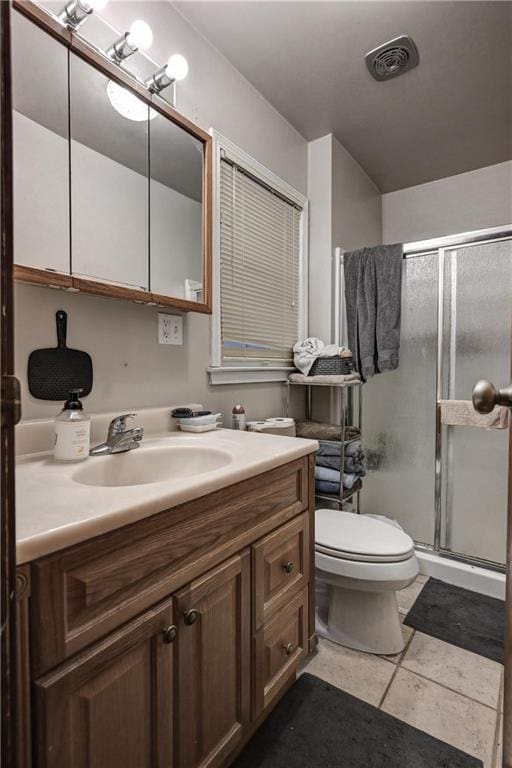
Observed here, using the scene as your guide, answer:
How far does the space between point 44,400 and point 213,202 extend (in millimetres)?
1004

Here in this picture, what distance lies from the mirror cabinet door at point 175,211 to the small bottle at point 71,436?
52 centimetres

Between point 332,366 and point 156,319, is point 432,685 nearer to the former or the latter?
point 332,366

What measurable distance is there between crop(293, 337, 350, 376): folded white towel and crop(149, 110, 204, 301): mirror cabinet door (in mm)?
747

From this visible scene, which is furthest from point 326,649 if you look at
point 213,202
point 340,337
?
point 213,202

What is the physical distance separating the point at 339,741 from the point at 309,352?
1494mm

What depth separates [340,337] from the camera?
215cm

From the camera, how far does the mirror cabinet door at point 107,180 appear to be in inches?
42.2

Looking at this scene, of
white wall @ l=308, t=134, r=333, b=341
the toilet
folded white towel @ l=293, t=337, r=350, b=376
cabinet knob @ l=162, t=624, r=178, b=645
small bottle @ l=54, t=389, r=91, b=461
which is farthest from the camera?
white wall @ l=308, t=134, r=333, b=341

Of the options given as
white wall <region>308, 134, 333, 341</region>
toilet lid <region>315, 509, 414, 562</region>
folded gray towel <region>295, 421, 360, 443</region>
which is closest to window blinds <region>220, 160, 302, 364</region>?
white wall <region>308, 134, 333, 341</region>

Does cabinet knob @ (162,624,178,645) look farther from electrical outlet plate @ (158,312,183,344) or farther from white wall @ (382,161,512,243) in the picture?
white wall @ (382,161,512,243)

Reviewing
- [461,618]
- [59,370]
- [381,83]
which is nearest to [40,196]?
[59,370]

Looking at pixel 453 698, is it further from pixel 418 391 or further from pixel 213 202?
pixel 213 202

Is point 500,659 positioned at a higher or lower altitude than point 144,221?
lower

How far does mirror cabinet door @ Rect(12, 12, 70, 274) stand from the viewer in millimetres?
953
